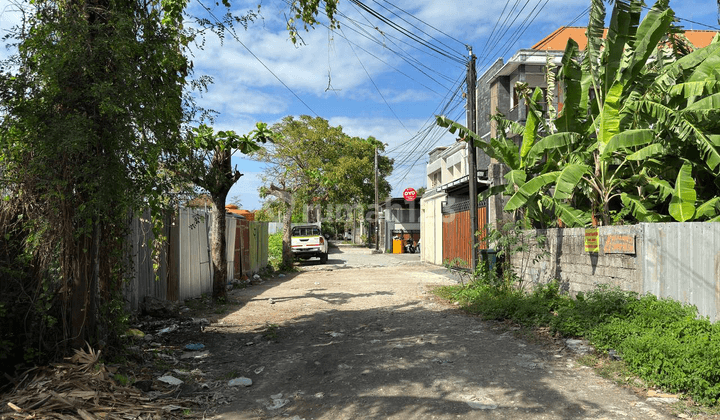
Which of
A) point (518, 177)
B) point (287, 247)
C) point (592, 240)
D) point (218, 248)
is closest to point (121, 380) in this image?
point (218, 248)

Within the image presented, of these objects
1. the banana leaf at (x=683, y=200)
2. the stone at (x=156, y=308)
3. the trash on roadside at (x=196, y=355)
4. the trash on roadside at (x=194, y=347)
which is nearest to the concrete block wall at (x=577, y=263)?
the banana leaf at (x=683, y=200)

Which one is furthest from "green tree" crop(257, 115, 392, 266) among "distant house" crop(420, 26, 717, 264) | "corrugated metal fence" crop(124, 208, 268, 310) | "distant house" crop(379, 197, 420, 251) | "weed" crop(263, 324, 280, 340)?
"weed" crop(263, 324, 280, 340)

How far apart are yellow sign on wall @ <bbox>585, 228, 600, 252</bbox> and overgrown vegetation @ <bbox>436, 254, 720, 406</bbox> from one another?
2.87 feet

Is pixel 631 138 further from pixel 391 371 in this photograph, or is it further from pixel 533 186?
pixel 391 371

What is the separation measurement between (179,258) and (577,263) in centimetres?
802

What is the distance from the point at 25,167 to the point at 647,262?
26.3 ft

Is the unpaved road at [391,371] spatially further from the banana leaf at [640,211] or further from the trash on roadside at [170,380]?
the banana leaf at [640,211]

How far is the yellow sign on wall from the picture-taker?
29.5ft

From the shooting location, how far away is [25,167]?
16.0 ft

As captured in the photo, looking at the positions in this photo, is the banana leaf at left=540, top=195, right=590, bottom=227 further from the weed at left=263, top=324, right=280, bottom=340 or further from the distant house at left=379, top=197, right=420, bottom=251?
the distant house at left=379, top=197, right=420, bottom=251

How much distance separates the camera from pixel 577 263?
31.7ft

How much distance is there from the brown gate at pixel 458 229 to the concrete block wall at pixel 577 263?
14.1 ft

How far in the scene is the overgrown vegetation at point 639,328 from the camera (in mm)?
4914

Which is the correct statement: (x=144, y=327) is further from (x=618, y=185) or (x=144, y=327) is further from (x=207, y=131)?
(x=618, y=185)
